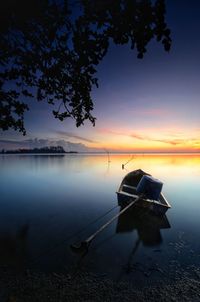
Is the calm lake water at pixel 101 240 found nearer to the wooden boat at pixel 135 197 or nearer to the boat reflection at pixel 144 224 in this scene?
the boat reflection at pixel 144 224

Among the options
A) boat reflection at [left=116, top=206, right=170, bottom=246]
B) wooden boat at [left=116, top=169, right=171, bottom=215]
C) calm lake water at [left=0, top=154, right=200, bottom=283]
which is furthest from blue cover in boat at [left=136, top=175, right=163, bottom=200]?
calm lake water at [left=0, top=154, right=200, bottom=283]

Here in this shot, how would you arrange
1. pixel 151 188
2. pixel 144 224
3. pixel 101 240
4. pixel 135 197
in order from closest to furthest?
1. pixel 101 240
2. pixel 144 224
3. pixel 135 197
4. pixel 151 188

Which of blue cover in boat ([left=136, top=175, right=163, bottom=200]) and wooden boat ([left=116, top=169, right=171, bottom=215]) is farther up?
blue cover in boat ([left=136, top=175, right=163, bottom=200])

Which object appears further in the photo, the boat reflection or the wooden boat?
the wooden boat

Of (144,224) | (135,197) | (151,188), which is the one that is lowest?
(144,224)

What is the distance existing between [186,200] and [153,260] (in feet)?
51.8

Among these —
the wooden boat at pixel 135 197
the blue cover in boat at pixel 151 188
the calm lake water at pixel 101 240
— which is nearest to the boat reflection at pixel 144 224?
the calm lake water at pixel 101 240

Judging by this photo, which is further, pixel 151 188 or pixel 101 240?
pixel 151 188

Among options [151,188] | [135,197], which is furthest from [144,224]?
[151,188]

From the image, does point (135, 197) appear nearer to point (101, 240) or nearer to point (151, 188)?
point (151, 188)

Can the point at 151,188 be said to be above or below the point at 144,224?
above

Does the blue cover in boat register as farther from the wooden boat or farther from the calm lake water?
the calm lake water

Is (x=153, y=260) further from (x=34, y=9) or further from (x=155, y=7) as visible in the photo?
(x=34, y=9)

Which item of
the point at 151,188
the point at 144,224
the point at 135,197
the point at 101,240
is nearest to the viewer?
the point at 101,240
